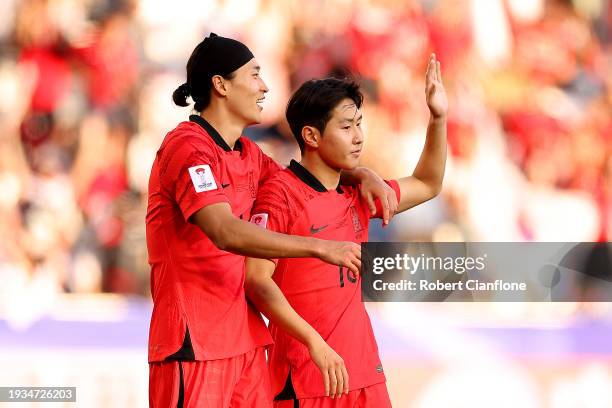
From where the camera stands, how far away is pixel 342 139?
334 centimetres

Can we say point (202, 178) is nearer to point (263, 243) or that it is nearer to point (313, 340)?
point (263, 243)

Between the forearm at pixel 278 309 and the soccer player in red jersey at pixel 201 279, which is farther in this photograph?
the forearm at pixel 278 309

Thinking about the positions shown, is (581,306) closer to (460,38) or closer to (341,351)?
(460,38)

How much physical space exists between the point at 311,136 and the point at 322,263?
1.27ft

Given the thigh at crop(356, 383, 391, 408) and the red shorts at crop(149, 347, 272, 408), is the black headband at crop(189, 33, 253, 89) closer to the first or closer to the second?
the red shorts at crop(149, 347, 272, 408)

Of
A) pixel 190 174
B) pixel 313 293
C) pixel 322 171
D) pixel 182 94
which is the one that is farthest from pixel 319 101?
pixel 190 174

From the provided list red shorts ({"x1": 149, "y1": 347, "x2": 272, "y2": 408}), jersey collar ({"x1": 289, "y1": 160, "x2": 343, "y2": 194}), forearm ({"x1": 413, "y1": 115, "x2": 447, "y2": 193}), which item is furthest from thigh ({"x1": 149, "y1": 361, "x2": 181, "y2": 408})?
forearm ({"x1": 413, "y1": 115, "x2": 447, "y2": 193})

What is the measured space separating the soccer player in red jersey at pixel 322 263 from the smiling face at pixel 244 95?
0.76ft

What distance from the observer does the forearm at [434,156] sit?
3.37 metres

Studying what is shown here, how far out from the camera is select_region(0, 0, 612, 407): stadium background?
5.17m

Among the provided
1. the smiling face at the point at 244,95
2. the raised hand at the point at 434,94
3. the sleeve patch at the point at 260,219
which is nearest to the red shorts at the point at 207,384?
the sleeve patch at the point at 260,219

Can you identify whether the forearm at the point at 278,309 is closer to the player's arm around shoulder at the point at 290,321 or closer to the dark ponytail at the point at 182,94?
the player's arm around shoulder at the point at 290,321

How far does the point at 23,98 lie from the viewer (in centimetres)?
524

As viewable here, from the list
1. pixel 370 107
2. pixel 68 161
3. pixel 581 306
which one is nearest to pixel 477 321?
pixel 581 306
